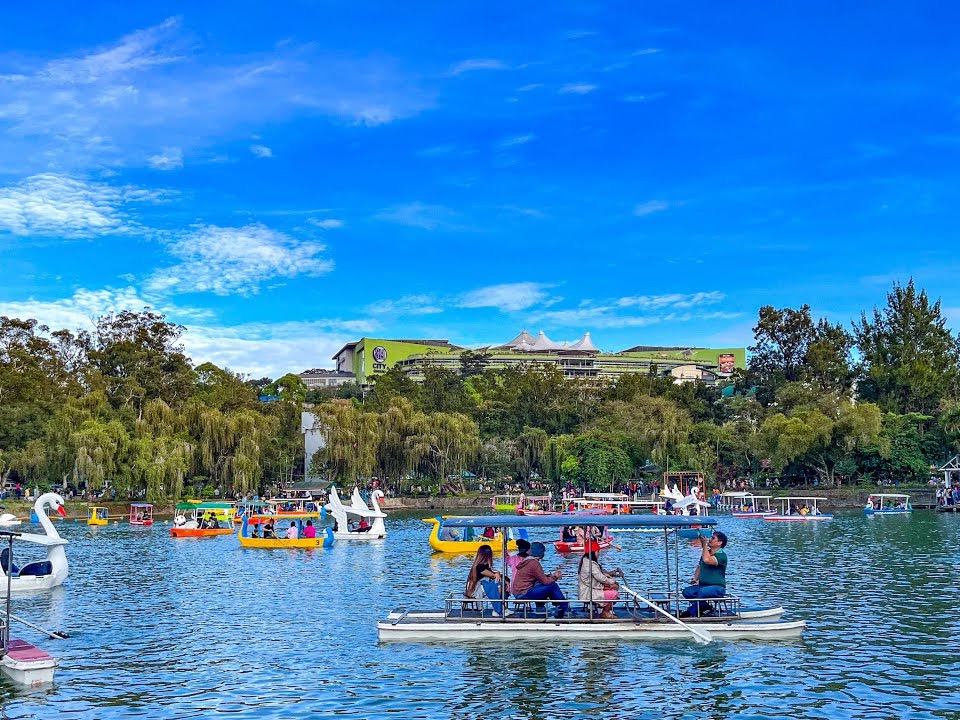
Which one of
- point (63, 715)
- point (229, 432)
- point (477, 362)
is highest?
point (477, 362)

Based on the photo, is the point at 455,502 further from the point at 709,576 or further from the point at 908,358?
the point at 709,576

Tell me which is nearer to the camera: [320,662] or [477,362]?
[320,662]

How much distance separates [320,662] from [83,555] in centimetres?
2640

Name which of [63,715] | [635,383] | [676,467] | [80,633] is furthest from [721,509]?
[63,715]

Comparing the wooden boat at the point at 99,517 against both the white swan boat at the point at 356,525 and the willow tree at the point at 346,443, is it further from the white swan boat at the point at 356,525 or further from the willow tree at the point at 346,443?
the white swan boat at the point at 356,525

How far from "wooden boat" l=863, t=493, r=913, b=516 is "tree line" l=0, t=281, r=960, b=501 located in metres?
6.48

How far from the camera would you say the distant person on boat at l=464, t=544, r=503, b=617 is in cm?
2102

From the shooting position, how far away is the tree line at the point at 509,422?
245 feet

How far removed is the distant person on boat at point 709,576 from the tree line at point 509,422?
57922 mm

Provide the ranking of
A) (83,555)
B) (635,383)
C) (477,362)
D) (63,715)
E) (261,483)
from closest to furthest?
(63,715) < (83,555) < (261,483) < (635,383) < (477,362)

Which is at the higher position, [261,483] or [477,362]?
[477,362]

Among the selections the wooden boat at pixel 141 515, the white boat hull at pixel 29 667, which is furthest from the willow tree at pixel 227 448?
the white boat hull at pixel 29 667

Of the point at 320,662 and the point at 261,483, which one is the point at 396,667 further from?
the point at 261,483

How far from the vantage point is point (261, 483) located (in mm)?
84938
